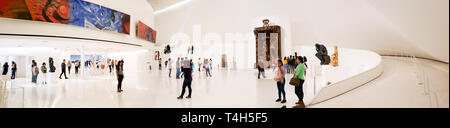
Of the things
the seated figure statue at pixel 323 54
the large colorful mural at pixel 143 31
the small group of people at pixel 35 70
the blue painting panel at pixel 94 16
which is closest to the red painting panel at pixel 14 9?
the blue painting panel at pixel 94 16

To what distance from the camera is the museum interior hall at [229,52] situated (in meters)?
3.18

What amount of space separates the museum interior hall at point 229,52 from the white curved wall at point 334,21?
0.14ft

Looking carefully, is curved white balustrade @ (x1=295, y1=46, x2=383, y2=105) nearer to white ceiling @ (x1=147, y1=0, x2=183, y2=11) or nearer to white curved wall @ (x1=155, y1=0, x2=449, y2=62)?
white curved wall @ (x1=155, y1=0, x2=449, y2=62)

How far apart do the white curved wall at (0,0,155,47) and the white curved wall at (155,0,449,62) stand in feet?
6.46

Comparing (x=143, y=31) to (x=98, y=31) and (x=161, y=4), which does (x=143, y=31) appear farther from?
(x=161, y=4)

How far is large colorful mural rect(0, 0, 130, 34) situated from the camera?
5591mm

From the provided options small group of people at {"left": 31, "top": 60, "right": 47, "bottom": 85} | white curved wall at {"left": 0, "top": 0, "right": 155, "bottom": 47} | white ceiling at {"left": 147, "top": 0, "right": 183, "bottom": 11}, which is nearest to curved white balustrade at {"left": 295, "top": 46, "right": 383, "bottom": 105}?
small group of people at {"left": 31, "top": 60, "right": 47, "bottom": 85}

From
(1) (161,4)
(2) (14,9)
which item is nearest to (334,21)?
(1) (161,4)

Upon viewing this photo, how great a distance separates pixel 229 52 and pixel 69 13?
10.5m

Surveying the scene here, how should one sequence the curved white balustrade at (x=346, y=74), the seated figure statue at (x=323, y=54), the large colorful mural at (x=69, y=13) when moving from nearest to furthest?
1. the curved white balustrade at (x=346, y=74)
2. the seated figure statue at (x=323, y=54)
3. the large colorful mural at (x=69, y=13)

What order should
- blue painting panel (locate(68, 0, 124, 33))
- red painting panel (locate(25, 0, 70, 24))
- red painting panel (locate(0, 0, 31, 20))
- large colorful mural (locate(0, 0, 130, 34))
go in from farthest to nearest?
blue painting panel (locate(68, 0, 124, 33))
red painting panel (locate(25, 0, 70, 24))
large colorful mural (locate(0, 0, 130, 34))
red painting panel (locate(0, 0, 31, 20))

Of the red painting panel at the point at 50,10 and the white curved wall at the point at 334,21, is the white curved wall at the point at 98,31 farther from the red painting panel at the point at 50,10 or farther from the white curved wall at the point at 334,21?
the white curved wall at the point at 334,21

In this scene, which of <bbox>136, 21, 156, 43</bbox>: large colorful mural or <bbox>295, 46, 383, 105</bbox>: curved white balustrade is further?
<bbox>136, 21, 156, 43</bbox>: large colorful mural
